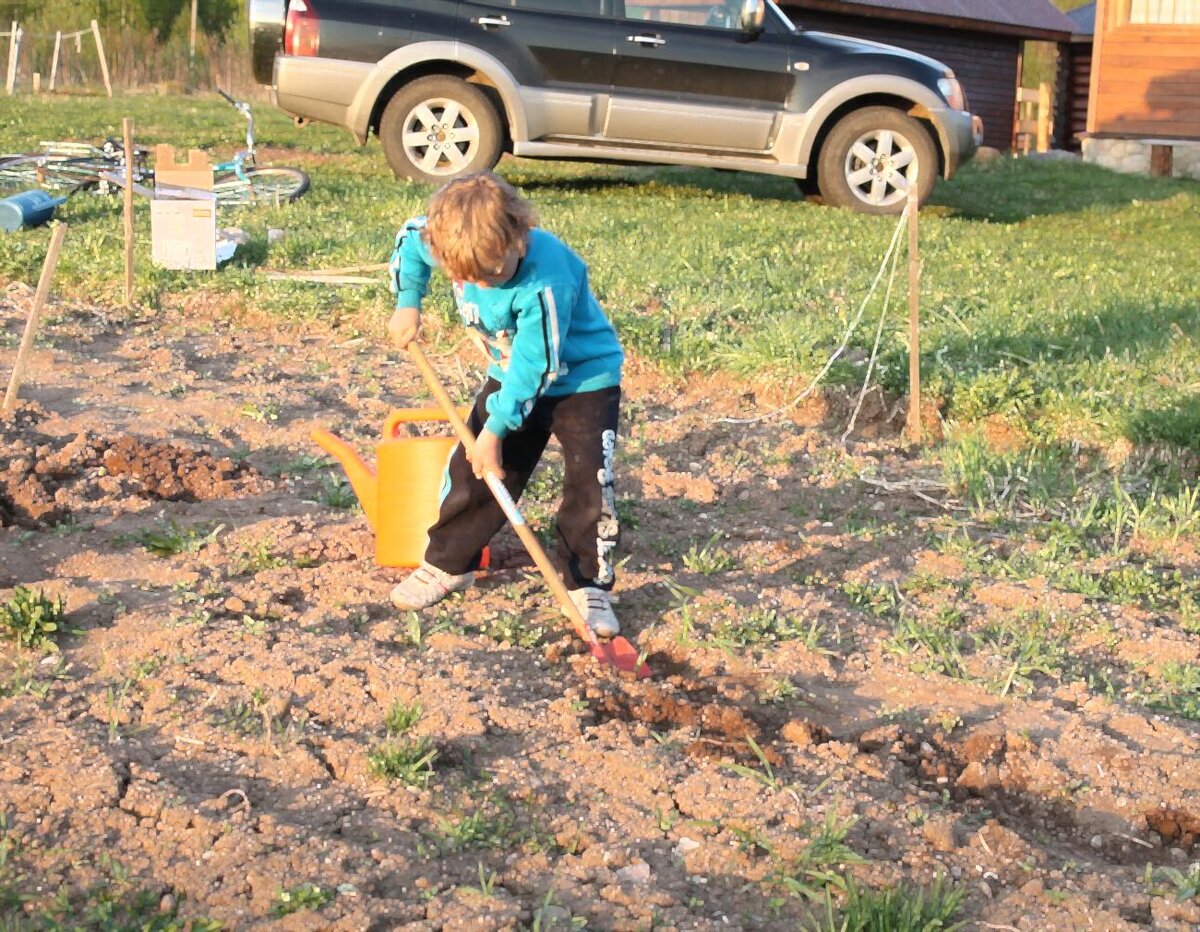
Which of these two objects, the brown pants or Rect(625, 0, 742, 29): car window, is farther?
Rect(625, 0, 742, 29): car window

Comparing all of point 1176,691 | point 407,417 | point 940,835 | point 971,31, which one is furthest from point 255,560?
point 971,31

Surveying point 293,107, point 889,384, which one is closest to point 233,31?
point 293,107

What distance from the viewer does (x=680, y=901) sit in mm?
2617

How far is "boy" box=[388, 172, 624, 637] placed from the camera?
140 inches

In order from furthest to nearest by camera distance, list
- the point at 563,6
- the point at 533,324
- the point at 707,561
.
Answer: the point at 563,6, the point at 707,561, the point at 533,324

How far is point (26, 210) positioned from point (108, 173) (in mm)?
1578

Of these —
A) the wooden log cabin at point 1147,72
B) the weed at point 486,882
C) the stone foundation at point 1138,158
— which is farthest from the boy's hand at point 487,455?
the stone foundation at point 1138,158

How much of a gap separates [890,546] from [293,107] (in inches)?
295

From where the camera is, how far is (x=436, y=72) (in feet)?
35.2

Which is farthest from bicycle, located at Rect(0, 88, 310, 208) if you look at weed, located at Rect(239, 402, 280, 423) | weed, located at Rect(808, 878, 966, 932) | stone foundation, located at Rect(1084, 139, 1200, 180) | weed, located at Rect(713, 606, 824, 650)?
stone foundation, located at Rect(1084, 139, 1200, 180)

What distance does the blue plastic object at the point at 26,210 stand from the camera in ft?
26.8

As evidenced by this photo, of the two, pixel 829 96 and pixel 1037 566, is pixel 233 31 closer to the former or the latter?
pixel 829 96

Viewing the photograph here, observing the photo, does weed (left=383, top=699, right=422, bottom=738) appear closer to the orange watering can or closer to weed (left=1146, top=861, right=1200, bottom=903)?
the orange watering can

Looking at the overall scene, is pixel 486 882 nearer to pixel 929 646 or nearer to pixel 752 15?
pixel 929 646
